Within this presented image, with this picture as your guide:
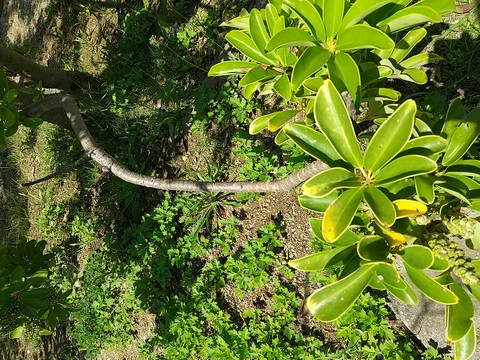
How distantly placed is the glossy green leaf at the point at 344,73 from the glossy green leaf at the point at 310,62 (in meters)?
0.03

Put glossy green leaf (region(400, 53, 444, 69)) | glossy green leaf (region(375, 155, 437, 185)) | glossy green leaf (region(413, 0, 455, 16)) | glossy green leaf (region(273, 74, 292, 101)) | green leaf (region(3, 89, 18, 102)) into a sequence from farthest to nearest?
green leaf (region(3, 89, 18, 102)), glossy green leaf (region(400, 53, 444, 69)), glossy green leaf (region(273, 74, 292, 101)), glossy green leaf (region(413, 0, 455, 16)), glossy green leaf (region(375, 155, 437, 185))

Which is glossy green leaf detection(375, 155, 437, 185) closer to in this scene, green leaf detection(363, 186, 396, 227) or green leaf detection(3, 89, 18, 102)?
green leaf detection(363, 186, 396, 227)

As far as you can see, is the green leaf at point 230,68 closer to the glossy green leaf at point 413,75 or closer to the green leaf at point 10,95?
the glossy green leaf at point 413,75

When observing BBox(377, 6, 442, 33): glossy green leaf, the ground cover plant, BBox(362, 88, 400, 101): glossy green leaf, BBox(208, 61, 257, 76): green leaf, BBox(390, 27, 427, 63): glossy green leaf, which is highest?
BBox(377, 6, 442, 33): glossy green leaf

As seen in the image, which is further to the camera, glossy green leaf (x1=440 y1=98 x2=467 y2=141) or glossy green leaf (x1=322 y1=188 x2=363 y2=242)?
glossy green leaf (x1=440 y1=98 x2=467 y2=141)

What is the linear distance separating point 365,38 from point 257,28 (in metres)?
0.43

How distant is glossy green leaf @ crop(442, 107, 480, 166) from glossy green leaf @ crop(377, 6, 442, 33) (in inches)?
12.4

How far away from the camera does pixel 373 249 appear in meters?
1.16

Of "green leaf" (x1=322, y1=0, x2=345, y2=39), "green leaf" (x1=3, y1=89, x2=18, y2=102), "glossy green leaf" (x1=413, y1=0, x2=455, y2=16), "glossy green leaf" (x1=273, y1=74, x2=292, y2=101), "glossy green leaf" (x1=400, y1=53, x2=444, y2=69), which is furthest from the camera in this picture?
"green leaf" (x1=3, y1=89, x2=18, y2=102)

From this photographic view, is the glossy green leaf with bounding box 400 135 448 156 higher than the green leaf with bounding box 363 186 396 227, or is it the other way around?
the glossy green leaf with bounding box 400 135 448 156

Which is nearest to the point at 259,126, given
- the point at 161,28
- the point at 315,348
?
the point at 315,348

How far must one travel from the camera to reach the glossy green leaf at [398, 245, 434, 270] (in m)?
1.11

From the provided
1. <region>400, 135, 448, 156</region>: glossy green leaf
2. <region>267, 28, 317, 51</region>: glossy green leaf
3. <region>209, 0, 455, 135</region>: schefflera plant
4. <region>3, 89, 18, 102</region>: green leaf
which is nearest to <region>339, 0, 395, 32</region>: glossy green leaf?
<region>209, 0, 455, 135</region>: schefflera plant

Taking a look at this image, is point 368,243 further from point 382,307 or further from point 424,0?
point 382,307
